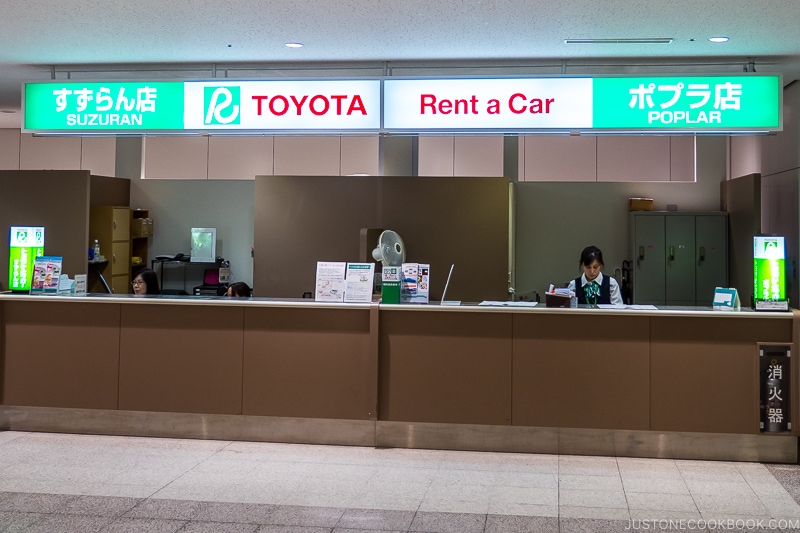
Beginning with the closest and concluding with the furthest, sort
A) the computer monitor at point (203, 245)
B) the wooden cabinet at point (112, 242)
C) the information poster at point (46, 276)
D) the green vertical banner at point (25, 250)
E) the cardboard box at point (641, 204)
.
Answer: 1. the information poster at point (46, 276)
2. the green vertical banner at point (25, 250)
3. the cardboard box at point (641, 204)
4. the wooden cabinet at point (112, 242)
5. the computer monitor at point (203, 245)

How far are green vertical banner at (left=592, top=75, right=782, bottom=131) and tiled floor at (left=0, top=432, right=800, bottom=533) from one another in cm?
221

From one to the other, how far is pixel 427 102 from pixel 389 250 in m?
1.46

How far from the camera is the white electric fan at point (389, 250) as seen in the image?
596cm

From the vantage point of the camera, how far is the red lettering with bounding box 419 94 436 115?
17.3 ft

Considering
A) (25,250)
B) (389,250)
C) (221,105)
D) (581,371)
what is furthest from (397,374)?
(25,250)

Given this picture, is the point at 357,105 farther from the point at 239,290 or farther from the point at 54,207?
the point at 54,207

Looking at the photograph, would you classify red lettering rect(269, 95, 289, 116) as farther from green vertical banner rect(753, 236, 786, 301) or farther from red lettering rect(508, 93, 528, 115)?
green vertical banner rect(753, 236, 786, 301)

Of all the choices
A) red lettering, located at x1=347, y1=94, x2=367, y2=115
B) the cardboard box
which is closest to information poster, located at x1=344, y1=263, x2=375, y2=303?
red lettering, located at x1=347, y1=94, x2=367, y2=115

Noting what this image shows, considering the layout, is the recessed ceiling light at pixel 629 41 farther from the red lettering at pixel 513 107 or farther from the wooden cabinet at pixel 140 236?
the wooden cabinet at pixel 140 236

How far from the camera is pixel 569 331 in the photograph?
507 cm

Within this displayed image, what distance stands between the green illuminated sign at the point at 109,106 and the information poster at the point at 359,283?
5.28 ft

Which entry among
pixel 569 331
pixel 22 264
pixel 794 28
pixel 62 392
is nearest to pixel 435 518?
pixel 569 331

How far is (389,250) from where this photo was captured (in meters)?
6.30

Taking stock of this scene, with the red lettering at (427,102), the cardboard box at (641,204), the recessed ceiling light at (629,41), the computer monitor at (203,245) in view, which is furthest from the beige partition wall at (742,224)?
the computer monitor at (203,245)
